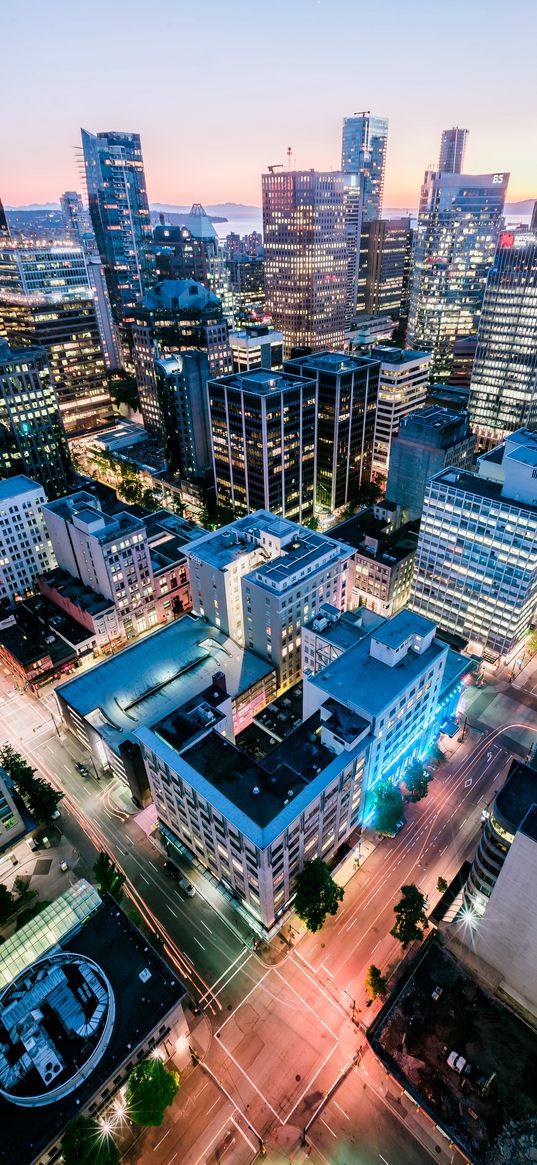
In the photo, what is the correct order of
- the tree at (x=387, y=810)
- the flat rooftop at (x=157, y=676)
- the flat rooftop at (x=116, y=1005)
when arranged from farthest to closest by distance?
the flat rooftop at (x=157, y=676) → the tree at (x=387, y=810) → the flat rooftop at (x=116, y=1005)

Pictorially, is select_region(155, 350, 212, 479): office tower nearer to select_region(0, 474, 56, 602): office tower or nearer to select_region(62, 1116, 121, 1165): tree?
A: select_region(0, 474, 56, 602): office tower

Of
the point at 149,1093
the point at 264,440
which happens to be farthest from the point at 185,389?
the point at 149,1093

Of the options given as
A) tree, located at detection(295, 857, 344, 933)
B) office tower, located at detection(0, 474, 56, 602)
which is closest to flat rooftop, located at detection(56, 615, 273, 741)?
tree, located at detection(295, 857, 344, 933)

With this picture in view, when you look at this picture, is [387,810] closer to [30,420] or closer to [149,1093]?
[149,1093]

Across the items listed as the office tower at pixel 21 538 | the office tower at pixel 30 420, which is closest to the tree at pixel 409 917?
the office tower at pixel 21 538

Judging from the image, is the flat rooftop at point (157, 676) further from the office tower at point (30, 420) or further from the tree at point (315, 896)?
the office tower at point (30, 420)

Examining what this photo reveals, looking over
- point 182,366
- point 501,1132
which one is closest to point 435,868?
point 501,1132

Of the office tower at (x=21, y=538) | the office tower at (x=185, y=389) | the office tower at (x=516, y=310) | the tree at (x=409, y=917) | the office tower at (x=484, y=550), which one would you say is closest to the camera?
the tree at (x=409, y=917)
